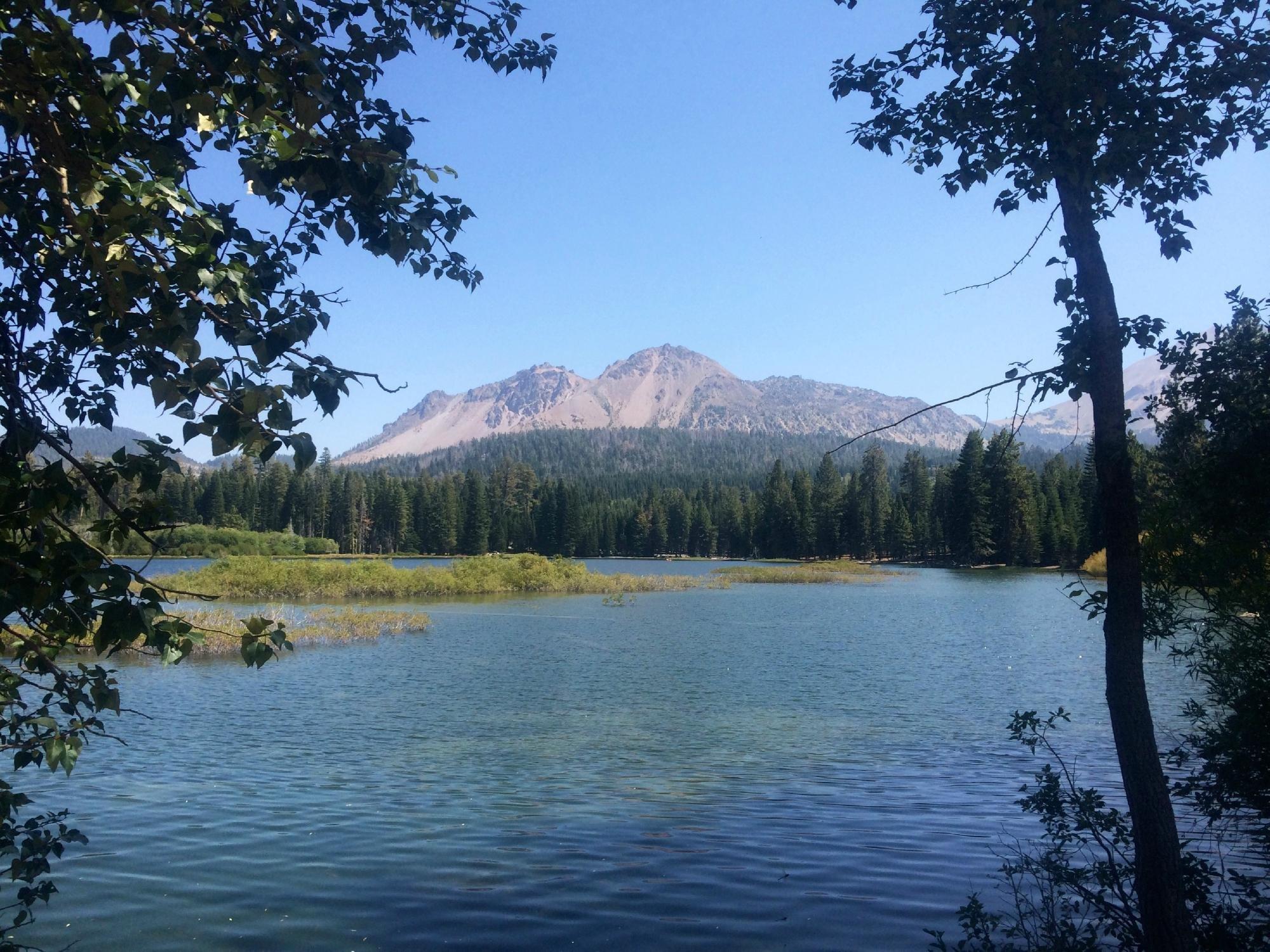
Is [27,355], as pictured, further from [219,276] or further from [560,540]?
[560,540]

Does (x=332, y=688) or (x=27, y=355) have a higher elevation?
(x=27, y=355)

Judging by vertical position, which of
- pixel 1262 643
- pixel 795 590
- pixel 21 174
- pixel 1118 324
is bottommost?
pixel 795 590

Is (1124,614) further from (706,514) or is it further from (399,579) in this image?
(706,514)

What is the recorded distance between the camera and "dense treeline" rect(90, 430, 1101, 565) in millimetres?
98125

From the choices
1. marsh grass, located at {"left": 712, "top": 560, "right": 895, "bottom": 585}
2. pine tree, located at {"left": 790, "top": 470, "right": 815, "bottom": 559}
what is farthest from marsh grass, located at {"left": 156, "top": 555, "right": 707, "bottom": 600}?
pine tree, located at {"left": 790, "top": 470, "right": 815, "bottom": 559}

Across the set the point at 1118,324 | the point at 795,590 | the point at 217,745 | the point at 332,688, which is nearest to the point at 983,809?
the point at 1118,324

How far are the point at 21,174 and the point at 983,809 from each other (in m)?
12.8

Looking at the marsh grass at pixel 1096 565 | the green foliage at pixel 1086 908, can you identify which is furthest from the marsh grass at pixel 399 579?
the green foliage at pixel 1086 908

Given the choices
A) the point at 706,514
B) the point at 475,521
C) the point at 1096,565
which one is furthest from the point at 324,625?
the point at 706,514

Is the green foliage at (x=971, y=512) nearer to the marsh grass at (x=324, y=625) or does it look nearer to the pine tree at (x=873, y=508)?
the pine tree at (x=873, y=508)

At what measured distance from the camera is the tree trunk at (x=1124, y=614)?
5578mm

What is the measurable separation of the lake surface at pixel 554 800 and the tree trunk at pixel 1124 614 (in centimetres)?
276

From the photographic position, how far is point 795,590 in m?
68.5

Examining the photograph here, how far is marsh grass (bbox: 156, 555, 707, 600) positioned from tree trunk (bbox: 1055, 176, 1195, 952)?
4323 centimetres
